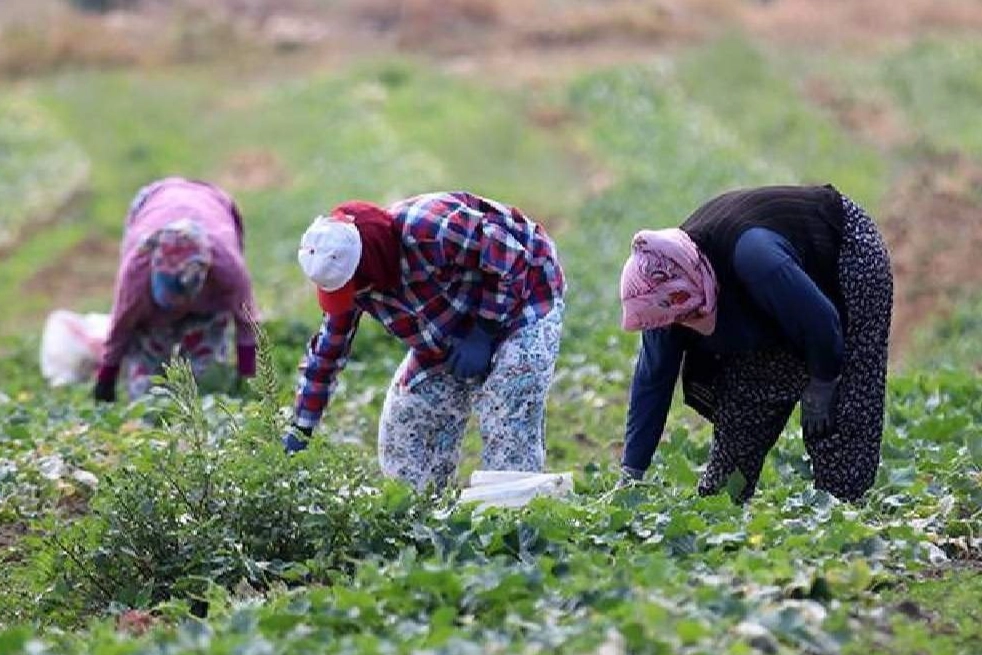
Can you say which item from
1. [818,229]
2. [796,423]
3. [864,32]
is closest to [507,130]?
[864,32]

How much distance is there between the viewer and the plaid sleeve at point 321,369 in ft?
23.4

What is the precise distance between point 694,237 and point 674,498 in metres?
0.85

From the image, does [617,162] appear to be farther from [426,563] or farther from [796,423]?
[426,563]

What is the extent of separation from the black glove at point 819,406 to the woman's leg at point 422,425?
135cm

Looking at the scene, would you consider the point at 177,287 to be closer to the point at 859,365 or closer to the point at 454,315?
the point at 454,315

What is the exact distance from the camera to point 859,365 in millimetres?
6613

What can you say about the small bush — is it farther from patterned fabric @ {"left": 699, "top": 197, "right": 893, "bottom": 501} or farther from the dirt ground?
the dirt ground

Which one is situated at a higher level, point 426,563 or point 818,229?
point 818,229

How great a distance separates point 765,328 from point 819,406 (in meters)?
0.31

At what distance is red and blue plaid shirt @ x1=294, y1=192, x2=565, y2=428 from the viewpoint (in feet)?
22.7

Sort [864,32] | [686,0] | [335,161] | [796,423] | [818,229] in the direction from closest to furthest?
[818,229] → [796,423] → [335,161] → [864,32] → [686,0]

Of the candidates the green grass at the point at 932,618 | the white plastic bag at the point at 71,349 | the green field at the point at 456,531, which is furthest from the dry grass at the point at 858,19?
the green grass at the point at 932,618

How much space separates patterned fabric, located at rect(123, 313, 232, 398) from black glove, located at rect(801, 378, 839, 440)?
4.83 metres

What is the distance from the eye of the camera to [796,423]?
9.11 metres
